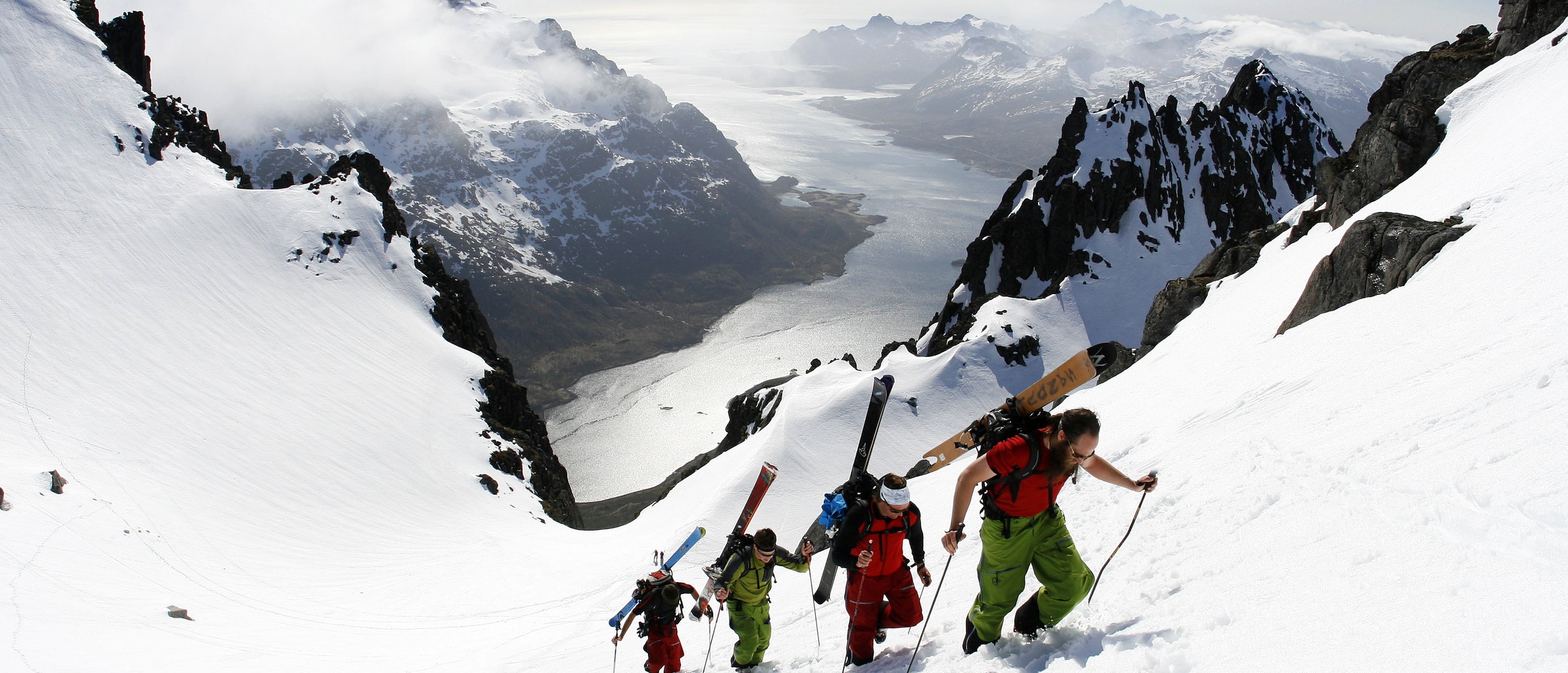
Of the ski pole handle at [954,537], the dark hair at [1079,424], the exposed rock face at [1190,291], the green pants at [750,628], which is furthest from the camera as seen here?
the exposed rock face at [1190,291]

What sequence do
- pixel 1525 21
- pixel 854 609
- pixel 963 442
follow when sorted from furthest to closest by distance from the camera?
1. pixel 1525 21
2. pixel 963 442
3. pixel 854 609

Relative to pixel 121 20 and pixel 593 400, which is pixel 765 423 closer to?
pixel 121 20

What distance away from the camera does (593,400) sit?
174 metres

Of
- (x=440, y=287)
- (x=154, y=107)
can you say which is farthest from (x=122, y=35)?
(x=440, y=287)

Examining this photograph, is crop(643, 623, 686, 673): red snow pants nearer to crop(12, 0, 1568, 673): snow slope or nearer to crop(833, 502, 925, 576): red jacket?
crop(12, 0, 1568, 673): snow slope

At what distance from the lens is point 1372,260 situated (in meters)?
17.8

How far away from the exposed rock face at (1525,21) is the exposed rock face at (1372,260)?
23739 millimetres

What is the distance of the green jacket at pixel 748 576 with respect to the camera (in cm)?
1052

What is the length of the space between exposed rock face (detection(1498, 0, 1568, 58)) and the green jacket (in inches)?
1623

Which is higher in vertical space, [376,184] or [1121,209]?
[1121,209]

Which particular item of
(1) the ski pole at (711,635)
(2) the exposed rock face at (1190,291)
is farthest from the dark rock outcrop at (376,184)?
(1) the ski pole at (711,635)

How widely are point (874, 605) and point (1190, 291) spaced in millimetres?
32698

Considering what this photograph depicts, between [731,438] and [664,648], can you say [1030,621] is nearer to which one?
[664,648]

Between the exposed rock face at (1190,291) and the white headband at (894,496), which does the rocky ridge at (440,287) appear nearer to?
the exposed rock face at (1190,291)
